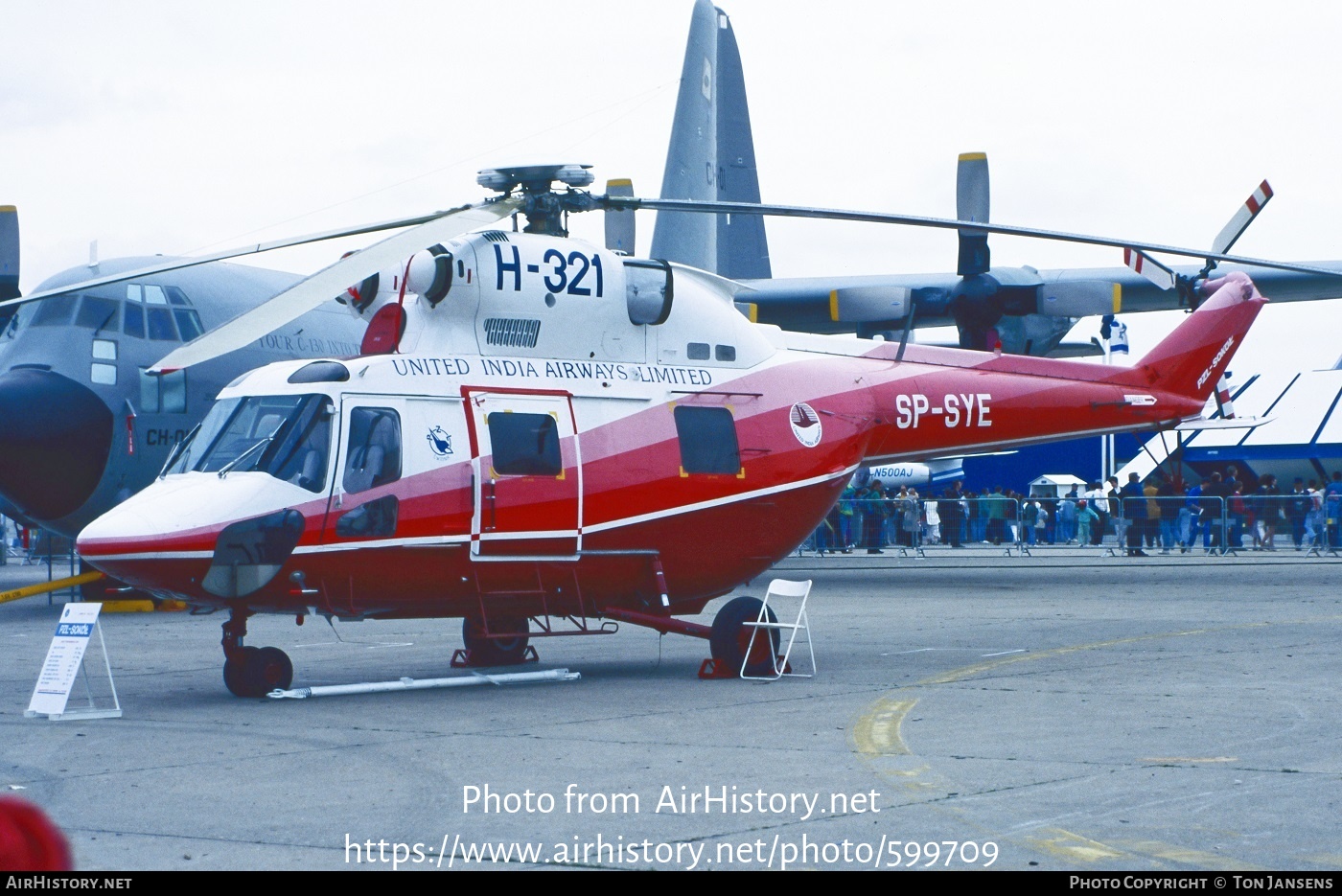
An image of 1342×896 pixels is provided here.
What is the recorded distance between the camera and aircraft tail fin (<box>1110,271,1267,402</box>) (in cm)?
1741

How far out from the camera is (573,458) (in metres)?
11.7

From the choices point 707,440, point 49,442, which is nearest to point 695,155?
point 49,442

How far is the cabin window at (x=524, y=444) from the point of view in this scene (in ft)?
37.6

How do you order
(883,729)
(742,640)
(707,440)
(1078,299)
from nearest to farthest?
(883,729)
(742,640)
(707,440)
(1078,299)

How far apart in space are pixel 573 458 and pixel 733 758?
14.4 feet

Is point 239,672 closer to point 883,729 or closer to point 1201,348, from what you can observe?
point 883,729

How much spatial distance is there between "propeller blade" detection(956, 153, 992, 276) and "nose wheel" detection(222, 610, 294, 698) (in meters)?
12.3

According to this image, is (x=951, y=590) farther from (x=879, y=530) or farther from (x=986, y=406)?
(x=879, y=530)

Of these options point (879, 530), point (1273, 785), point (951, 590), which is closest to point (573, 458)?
point (1273, 785)

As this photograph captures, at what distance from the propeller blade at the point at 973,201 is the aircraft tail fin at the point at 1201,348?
3262 millimetres

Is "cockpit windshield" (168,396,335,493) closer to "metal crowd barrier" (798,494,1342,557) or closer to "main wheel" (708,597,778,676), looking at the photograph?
"main wheel" (708,597,778,676)

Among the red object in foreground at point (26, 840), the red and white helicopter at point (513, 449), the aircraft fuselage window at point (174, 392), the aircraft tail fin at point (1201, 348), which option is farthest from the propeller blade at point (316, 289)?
the aircraft tail fin at point (1201, 348)

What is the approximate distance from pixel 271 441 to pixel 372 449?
740mm

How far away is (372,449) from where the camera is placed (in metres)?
10.9
